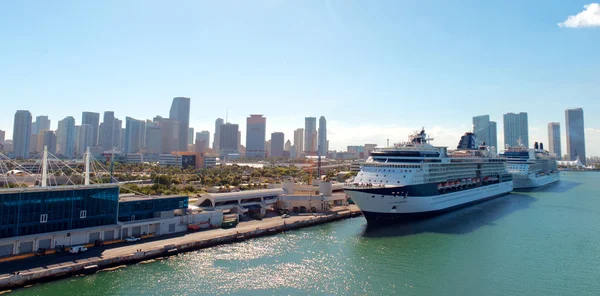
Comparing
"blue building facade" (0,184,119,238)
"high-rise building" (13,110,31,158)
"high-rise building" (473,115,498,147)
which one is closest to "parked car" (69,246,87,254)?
"blue building facade" (0,184,119,238)

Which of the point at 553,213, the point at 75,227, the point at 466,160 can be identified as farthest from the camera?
the point at 466,160

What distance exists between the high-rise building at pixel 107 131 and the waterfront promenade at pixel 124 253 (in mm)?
180883

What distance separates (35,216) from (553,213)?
161 ft

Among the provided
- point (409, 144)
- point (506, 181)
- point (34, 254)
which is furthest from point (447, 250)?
point (506, 181)

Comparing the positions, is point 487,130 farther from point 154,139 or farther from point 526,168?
point 154,139

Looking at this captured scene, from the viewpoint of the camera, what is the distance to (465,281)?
1875cm

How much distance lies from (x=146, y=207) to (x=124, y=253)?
548cm

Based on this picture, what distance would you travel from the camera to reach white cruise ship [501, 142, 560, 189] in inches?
2633

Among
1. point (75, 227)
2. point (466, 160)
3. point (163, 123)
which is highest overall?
point (163, 123)

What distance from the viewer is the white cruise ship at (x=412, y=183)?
30109 millimetres

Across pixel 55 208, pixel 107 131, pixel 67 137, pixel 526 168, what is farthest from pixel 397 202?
pixel 107 131

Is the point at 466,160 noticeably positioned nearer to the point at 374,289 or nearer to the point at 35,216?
the point at 374,289

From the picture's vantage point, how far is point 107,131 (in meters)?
185

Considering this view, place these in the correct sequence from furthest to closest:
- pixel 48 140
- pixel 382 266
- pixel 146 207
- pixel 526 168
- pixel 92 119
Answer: pixel 92 119 → pixel 48 140 → pixel 526 168 → pixel 146 207 → pixel 382 266
